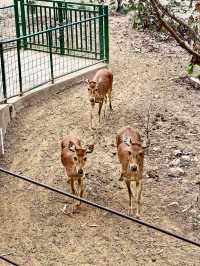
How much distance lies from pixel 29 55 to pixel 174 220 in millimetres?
7074

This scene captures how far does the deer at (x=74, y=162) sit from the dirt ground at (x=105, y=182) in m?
0.27

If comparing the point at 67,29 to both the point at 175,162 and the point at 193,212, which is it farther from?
the point at 193,212

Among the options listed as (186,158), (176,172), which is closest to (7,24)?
(186,158)

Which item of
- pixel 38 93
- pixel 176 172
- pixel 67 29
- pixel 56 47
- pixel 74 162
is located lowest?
pixel 176 172

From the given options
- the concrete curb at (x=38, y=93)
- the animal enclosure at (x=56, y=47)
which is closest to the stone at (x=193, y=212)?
the concrete curb at (x=38, y=93)

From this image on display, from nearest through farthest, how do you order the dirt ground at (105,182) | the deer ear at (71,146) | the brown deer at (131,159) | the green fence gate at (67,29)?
the dirt ground at (105,182), the brown deer at (131,159), the deer ear at (71,146), the green fence gate at (67,29)

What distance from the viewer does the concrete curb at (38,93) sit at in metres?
9.38

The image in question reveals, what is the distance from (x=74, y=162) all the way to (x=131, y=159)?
75 centimetres

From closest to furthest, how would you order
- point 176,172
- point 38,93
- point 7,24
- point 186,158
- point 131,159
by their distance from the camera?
point 131,159 → point 176,172 → point 186,158 → point 38,93 → point 7,24

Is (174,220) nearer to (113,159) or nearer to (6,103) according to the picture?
(113,159)

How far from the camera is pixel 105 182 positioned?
7.50 m

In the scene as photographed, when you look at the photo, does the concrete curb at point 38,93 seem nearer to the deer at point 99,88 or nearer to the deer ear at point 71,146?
the deer at point 99,88

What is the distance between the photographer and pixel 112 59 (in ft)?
42.7

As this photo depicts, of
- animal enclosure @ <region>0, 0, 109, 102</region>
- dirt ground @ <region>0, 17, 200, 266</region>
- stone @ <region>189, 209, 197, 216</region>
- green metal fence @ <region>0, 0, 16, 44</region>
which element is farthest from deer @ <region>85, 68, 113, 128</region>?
green metal fence @ <region>0, 0, 16, 44</region>
